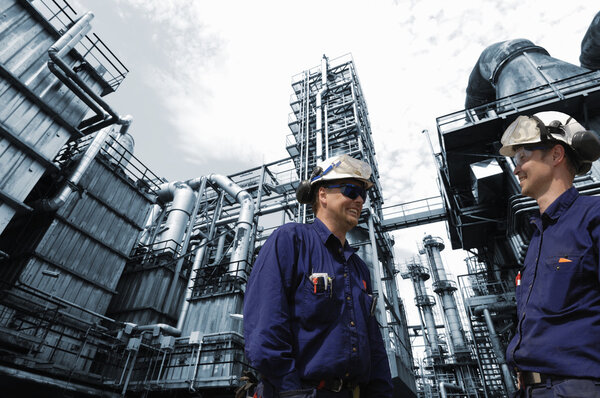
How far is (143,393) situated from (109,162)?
1099cm

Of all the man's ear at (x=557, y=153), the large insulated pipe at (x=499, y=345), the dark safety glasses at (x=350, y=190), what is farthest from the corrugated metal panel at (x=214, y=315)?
the man's ear at (x=557, y=153)

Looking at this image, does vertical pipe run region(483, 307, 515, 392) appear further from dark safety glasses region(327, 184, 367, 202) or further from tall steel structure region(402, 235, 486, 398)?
dark safety glasses region(327, 184, 367, 202)

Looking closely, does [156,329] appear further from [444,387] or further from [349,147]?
Result: [444,387]

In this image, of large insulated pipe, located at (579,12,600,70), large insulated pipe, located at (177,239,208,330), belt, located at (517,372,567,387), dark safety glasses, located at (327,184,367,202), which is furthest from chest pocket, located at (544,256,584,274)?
large insulated pipe, located at (579,12,600,70)

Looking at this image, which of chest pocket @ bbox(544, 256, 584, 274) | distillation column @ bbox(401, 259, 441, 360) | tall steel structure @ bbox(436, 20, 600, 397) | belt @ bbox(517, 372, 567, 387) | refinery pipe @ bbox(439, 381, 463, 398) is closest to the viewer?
belt @ bbox(517, 372, 567, 387)

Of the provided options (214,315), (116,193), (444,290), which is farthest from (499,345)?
(444,290)

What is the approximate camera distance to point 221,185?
19078 mm

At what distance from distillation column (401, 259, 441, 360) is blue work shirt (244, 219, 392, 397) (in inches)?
1138

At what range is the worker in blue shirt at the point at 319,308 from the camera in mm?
1875

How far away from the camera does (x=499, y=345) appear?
1226cm

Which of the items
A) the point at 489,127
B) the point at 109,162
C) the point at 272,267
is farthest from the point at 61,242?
the point at 489,127

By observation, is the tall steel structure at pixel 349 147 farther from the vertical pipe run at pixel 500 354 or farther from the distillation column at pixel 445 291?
the distillation column at pixel 445 291

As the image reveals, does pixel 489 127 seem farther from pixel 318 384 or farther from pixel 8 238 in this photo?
pixel 8 238

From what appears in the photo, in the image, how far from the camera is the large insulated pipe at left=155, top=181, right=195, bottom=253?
1673cm
